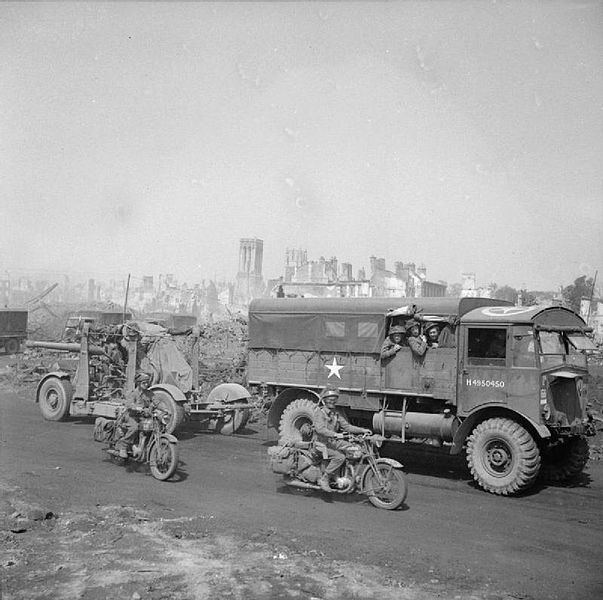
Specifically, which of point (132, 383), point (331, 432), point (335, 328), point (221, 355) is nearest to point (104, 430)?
point (132, 383)

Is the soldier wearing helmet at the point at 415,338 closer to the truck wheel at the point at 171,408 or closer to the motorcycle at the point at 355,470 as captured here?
the motorcycle at the point at 355,470

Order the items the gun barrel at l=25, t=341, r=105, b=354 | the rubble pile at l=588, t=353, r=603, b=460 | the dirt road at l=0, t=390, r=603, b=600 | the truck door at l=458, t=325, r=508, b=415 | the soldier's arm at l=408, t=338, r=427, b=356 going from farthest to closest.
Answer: the gun barrel at l=25, t=341, r=105, b=354 → the rubble pile at l=588, t=353, r=603, b=460 → the soldier's arm at l=408, t=338, r=427, b=356 → the truck door at l=458, t=325, r=508, b=415 → the dirt road at l=0, t=390, r=603, b=600

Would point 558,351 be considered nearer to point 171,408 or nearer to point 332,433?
point 332,433

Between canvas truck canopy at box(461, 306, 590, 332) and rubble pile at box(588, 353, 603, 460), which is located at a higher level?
canvas truck canopy at box(461, 306, 590, 332)

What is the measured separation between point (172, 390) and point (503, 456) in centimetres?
762

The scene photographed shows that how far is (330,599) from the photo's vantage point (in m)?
6.21

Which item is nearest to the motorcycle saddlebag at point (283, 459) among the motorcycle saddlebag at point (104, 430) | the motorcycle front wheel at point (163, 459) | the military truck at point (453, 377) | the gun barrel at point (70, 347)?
the motorcycle front wheel at point (163, 459)

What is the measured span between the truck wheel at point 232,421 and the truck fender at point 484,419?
241 inches

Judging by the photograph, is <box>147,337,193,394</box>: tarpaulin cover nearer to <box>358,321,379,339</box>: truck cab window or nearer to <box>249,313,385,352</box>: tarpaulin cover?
<box>249,313,385,352</box>: tarpaulin cover

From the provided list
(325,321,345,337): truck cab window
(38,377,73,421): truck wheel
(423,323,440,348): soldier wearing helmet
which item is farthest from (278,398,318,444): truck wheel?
(38,377,73,421): truck wheel

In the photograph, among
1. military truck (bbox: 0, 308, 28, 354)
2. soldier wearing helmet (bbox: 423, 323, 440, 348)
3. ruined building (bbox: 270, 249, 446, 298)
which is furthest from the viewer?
ruined building (bbox: 270, 249, 446, 298)

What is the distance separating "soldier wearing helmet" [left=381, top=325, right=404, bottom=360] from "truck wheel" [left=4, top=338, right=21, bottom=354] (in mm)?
30302

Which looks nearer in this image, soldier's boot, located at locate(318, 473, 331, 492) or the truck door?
soldier's boot, located at locate(318, 473, 331, 492)

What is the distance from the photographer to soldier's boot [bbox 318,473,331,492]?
31.8 ft
